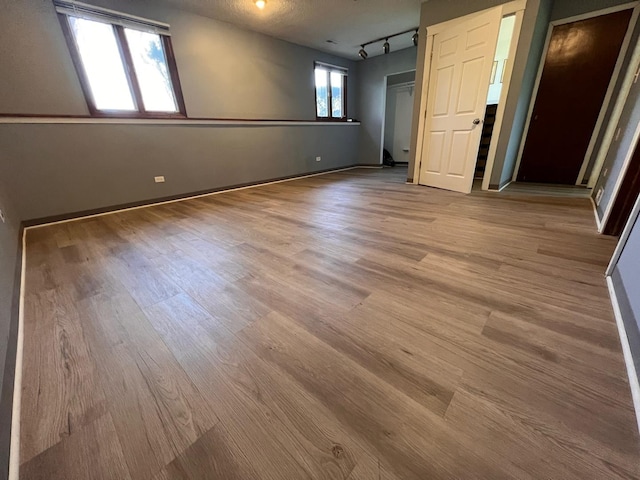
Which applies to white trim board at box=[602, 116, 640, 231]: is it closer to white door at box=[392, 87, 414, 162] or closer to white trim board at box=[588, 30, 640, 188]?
white trim board at box=[588, 30, 640, 188]

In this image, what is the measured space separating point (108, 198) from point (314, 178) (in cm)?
318

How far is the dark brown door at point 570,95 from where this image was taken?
302cm

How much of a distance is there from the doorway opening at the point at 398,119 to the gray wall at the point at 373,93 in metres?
0.57

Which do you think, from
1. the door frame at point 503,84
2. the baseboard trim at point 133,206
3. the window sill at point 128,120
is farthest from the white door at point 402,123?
the baseboard trim at point 133,206

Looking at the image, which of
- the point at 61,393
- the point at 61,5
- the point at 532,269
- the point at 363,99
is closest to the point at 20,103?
the point at 61,5

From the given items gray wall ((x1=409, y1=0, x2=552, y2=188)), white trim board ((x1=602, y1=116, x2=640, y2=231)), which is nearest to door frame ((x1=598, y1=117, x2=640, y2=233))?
white trim board ((x1=602, y1=116, x2=640, y2=231))

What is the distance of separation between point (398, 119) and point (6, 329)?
7558 mm

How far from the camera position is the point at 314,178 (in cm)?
488

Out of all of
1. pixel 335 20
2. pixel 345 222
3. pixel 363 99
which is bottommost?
pixel 345 222

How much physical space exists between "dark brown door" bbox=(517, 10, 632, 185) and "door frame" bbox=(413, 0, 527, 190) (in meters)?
1.03

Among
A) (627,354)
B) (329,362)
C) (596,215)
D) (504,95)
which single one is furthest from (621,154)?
(329,362)

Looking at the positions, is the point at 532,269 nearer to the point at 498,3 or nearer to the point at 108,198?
the point at 498,3

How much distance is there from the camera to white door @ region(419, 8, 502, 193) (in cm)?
285

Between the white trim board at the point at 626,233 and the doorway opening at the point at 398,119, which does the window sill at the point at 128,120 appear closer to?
the doorway opening at the point at 398,119
